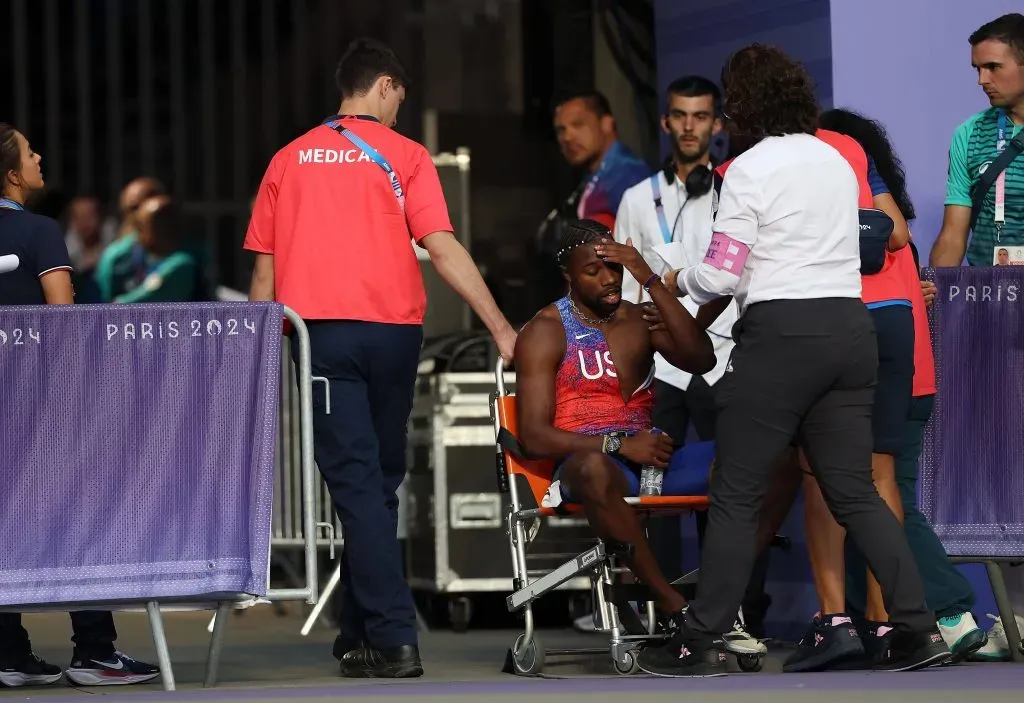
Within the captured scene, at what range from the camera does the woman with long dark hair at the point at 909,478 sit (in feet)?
22.3

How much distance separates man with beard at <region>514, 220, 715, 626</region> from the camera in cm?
657

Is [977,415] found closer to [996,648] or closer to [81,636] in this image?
[996,648]

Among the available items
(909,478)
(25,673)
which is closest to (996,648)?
(909,478)

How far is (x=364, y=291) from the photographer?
6.76 metres

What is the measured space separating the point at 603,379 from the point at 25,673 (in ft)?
7.36

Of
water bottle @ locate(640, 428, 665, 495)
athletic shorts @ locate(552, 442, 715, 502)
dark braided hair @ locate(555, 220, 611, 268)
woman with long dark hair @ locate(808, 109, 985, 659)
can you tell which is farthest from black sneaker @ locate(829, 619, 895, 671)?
dark braided hair @ locate(555, 220, 611, 268)

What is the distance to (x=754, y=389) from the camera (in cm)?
627

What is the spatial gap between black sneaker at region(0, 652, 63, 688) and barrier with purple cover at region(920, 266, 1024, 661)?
3.12 meters

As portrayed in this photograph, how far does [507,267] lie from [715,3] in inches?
184

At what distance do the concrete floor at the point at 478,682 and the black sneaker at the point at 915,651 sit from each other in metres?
0.05

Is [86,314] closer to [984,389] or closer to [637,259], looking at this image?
[637,259]

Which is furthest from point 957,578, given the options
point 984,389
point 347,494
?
point 347,494

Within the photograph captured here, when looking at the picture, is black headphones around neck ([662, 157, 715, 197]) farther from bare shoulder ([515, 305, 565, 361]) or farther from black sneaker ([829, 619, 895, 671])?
black sneaker ([829, 619, 895, 671])

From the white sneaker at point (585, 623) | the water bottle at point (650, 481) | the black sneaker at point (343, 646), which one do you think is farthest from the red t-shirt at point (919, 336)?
the white sneaker at point (585, 623)
